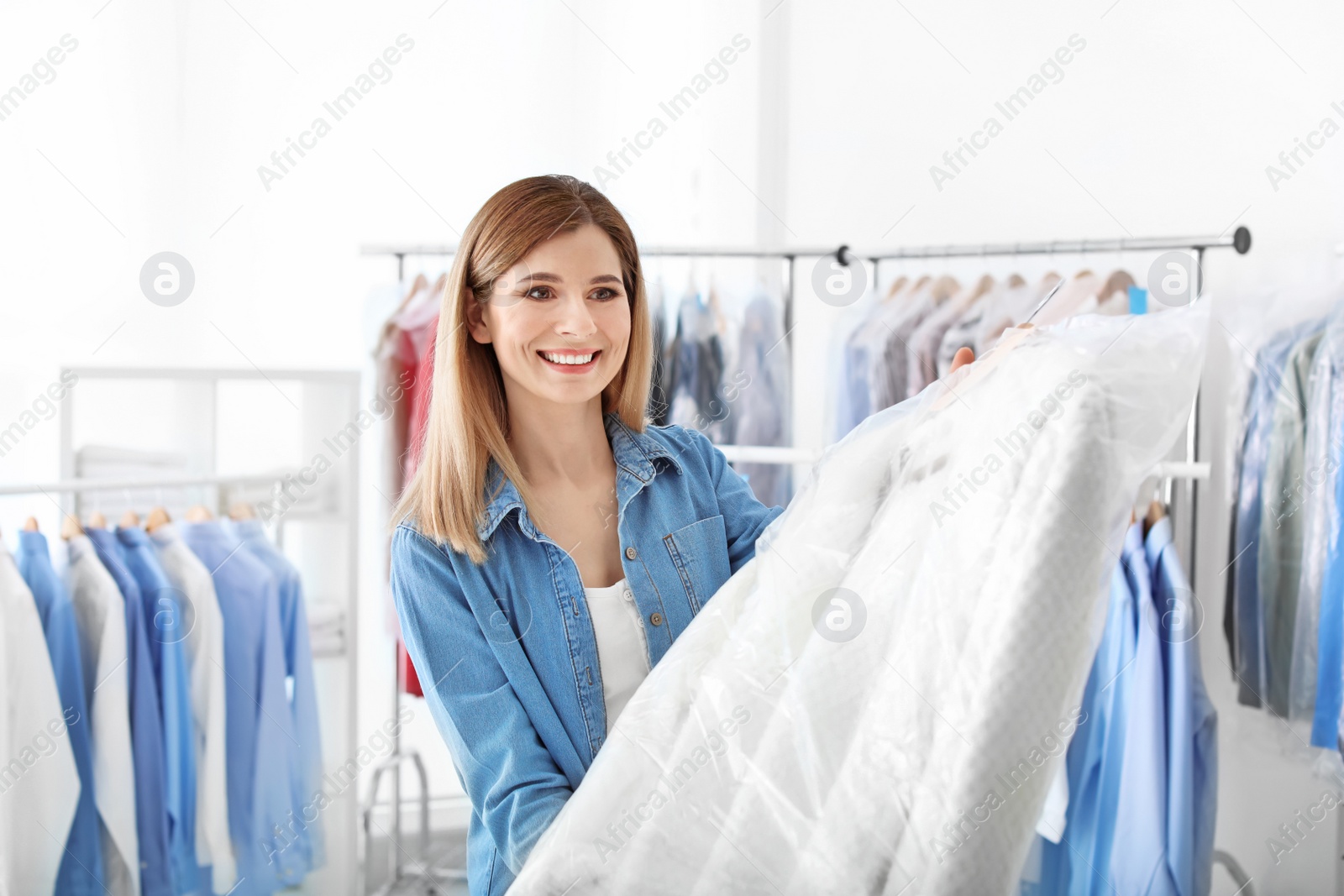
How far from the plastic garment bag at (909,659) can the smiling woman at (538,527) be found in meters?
0.22

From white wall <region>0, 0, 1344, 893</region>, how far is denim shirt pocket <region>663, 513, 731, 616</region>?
1.46 m

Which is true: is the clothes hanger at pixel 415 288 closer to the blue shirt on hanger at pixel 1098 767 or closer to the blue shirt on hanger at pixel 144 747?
the blue shirt on hanger at pixel 144 747

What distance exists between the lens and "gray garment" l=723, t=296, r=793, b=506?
7.80 ft

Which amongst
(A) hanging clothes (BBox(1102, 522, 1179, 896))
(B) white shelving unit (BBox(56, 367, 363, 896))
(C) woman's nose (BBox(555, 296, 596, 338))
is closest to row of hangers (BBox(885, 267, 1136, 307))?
(A) hanging clothes (BBox(1102, 522, 1179, 896))

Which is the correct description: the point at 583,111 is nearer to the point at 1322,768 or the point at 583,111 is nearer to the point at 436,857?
the point at 436,857

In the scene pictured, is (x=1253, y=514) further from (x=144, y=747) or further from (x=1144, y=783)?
(x=144, y=747)

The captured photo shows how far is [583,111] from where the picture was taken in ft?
10.8

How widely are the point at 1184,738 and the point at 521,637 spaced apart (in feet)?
4.35

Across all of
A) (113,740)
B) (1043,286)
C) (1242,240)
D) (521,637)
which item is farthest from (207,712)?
(1242,240)

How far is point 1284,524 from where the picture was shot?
6.18 ft

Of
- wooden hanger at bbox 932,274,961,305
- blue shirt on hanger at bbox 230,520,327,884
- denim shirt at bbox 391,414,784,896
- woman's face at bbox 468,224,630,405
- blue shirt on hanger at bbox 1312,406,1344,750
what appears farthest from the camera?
wooden hanger at bbox 932,274,961,305

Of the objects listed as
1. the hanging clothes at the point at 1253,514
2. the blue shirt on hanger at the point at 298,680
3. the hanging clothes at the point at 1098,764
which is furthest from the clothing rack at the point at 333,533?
the hanging clothes at the point at 1253,514

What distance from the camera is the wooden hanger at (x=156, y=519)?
2.10m

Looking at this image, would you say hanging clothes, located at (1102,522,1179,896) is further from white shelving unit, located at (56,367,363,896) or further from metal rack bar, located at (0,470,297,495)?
metal rack bar, located at (0,470,297,495)
